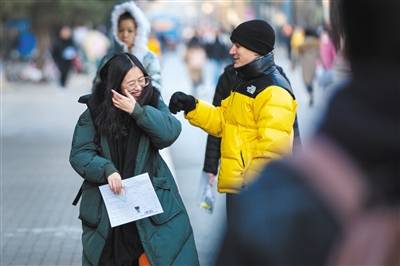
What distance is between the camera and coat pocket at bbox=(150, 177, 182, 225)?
471 centimetres

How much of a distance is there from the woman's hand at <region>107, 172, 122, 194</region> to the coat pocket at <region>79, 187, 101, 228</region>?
17cm

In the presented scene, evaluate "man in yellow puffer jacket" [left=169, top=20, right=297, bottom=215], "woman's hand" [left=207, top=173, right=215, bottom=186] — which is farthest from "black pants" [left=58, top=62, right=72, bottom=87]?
"man in yellow puffer jacket" [left=169, top=20, right=297, bottom=215]

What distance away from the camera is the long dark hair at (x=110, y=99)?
15.4 feet

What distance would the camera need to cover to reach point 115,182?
4.56 metres

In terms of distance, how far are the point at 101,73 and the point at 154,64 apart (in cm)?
262

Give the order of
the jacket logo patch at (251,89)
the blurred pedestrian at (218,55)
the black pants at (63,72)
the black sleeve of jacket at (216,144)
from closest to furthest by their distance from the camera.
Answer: the jacket logo patch at (251,89) < the black sleeve of jacket at (216,144) < the blurred pedestrian at (218,55) < the black pants at (63,72)

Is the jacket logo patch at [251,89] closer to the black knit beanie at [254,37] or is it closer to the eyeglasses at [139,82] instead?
the black knit beanie at [254,37]

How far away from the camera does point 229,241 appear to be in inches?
57.3

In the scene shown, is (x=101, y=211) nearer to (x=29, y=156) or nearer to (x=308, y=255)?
(x=308, y=255)

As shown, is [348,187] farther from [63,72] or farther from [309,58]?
[63,72]

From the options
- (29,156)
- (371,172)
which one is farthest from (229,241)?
(29,156)

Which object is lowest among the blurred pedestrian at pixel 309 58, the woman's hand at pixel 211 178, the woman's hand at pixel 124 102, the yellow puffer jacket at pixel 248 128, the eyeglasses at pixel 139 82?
the blurred pedestrian at pixel 309 58

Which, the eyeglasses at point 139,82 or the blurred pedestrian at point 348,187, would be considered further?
the eyeglasses at point 139,82

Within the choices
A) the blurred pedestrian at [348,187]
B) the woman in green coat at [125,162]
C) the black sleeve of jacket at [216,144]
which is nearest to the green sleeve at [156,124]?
the woman in green coat at [125,162]
